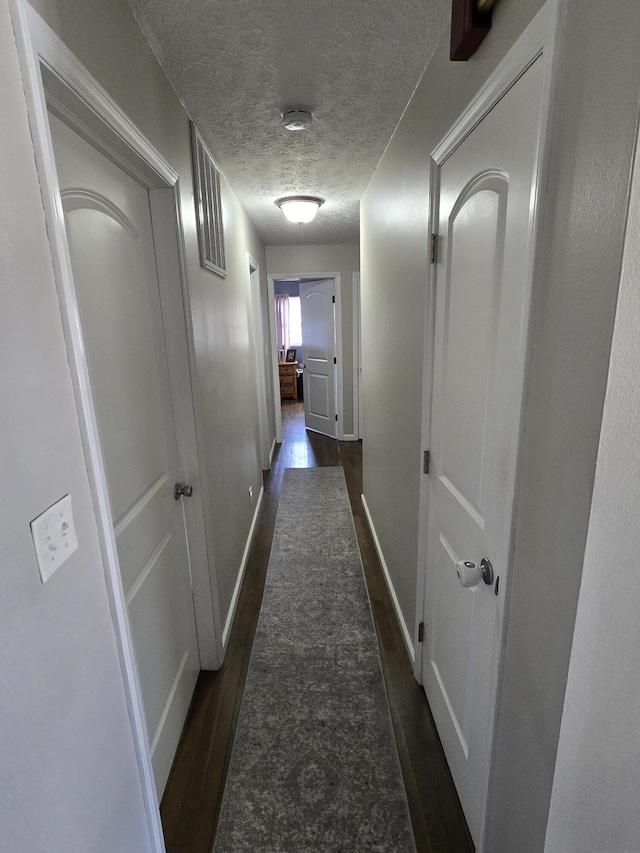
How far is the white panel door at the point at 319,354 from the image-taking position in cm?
524

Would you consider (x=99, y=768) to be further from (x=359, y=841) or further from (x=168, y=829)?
(x=359, y=841)

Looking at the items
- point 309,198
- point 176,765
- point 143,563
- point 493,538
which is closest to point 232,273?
point 309,198

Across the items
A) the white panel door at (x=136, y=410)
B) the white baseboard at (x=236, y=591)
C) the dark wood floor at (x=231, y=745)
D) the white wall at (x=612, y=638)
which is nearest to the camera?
the white wall at (x=612, y=638)

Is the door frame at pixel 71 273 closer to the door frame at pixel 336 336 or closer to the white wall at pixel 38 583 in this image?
the white wall at pixel 38 583

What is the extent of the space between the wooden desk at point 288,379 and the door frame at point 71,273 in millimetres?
6609

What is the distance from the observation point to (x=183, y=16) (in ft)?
3.82

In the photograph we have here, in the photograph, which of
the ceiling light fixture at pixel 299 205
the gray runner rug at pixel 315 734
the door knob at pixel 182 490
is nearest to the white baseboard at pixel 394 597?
the gray runner rug at pixel 315 734

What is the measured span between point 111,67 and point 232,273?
5.37ft

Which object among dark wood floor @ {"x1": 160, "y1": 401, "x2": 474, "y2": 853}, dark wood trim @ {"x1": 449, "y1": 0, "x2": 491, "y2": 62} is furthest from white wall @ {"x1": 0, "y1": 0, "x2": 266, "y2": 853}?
dark wood trim @ {"x1": 449, "y1": 0, "x2": 491, "y2": 62}

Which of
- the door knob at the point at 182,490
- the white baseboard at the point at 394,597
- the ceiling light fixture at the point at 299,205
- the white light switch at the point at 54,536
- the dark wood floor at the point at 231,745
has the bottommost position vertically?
the dark wood floor at the point at 231,745

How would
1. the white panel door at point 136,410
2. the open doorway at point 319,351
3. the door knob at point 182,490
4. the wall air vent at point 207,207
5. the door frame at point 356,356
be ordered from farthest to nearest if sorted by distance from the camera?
1. the open doorway at point 319,351
2. the door frame at point 356,356
3. the wall air vent at point 207,207
4. the door knob at point 182,490
5. the white panel door at point 136,410

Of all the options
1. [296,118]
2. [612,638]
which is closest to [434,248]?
[296,118]

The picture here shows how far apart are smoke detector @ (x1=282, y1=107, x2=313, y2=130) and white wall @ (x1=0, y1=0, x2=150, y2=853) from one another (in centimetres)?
121

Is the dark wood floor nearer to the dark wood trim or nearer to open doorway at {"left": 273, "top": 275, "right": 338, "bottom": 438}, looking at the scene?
the dark wood trim
